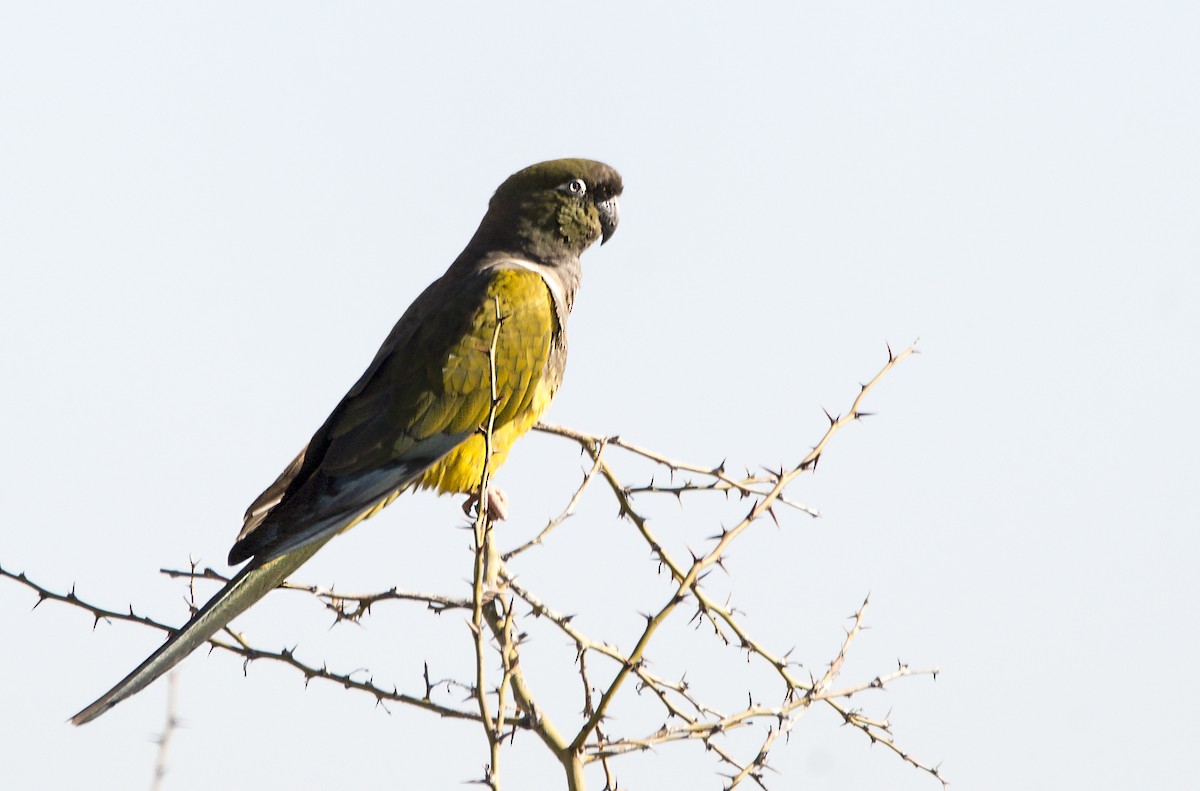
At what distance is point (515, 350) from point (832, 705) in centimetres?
197

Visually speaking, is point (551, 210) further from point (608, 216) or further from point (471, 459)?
point (471, 459)

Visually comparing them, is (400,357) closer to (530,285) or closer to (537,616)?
(530,285)

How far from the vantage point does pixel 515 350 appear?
498 centimetres

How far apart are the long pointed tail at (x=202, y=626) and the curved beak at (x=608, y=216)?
2.39 metres

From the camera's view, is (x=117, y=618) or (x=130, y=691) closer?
(x=117, y=618)

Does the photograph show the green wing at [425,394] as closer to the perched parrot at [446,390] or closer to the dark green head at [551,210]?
the perched parrot at [446,390]

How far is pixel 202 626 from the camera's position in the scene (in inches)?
148

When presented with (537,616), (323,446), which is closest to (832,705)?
(537,616)

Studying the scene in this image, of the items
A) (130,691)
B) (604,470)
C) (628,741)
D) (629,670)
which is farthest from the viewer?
(604,470)

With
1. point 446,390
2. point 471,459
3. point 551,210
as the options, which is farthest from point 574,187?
point 471,459

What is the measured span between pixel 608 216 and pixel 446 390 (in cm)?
142

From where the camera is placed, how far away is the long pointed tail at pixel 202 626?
3.60m

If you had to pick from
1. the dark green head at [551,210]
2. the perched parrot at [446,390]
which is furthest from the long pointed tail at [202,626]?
the dark green head at [551,210]

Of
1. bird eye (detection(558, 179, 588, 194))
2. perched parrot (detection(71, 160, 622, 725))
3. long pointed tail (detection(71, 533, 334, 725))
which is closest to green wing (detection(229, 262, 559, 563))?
perched parrot (detection(71, 160, 622, 725))
